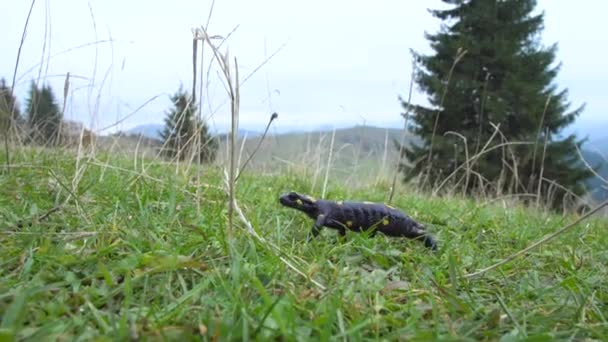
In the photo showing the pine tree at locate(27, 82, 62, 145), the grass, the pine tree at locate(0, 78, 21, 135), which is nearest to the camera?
the grass

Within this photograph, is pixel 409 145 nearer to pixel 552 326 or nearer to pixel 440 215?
pixel 440 215

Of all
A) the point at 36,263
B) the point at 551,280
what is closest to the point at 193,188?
the point at 36,263

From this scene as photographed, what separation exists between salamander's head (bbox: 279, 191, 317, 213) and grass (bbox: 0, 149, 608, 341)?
0.14m

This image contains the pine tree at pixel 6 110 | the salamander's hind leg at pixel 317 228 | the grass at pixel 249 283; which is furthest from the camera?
the pine tree at pixel 6 110

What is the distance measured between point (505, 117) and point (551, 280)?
2519 centimetres

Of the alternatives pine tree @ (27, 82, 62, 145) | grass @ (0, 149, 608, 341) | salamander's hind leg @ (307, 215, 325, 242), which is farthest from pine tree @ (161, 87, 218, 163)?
pine tree @ (27, 82, 62, 145)

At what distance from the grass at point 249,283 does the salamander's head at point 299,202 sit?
0.45 ft

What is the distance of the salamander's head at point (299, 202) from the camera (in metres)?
2.50

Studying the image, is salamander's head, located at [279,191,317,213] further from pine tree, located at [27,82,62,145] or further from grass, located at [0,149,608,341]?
pine tree, located at [27,82,62,145]

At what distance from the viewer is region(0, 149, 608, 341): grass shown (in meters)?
1.25

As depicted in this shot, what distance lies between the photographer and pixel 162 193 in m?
2.97

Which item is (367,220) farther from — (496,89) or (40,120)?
(496,89)

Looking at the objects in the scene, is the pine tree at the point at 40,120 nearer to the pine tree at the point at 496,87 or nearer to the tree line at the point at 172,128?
the tree line at the point at 172,128

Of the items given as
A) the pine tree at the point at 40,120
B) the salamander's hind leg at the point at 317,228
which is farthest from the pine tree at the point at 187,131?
the pine tree at the point at 40,120
